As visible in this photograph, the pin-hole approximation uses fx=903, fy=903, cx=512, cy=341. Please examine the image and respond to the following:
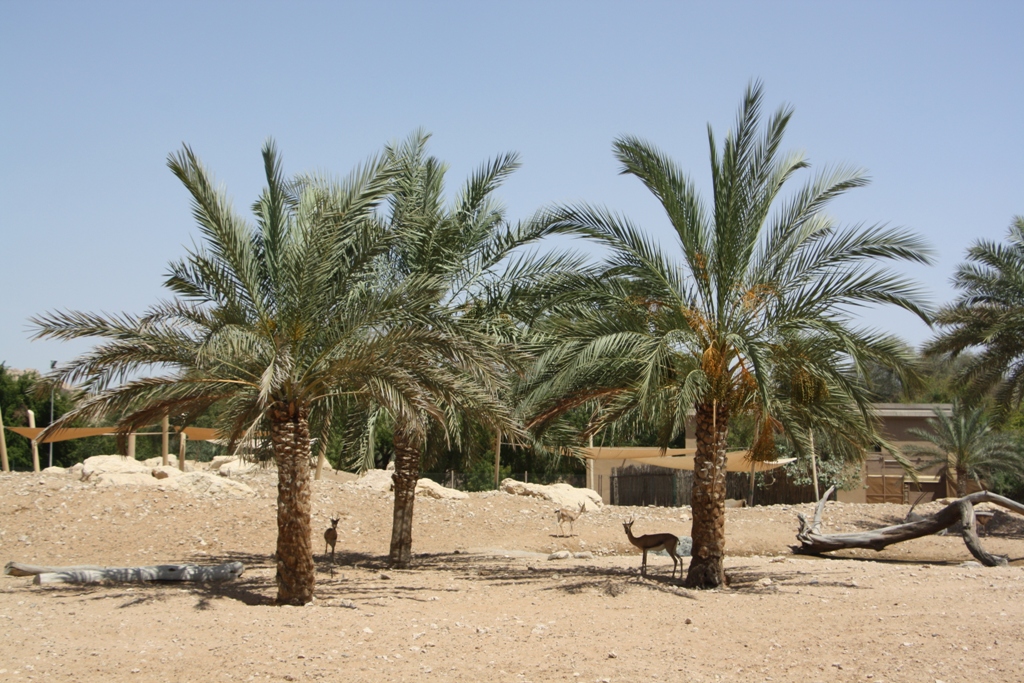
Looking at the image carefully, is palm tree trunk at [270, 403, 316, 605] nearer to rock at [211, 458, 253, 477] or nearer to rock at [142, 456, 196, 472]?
rock at [211, 458, 253, 477]

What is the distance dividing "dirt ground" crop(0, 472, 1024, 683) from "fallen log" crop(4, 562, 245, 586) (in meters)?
0.28

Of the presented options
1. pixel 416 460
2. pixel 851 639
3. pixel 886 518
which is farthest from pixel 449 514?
pixel 851 639

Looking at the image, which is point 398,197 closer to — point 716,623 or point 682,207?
point 682,207

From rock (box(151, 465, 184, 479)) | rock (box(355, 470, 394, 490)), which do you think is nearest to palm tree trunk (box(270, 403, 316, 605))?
rock (box(151, 465, 184, 479))

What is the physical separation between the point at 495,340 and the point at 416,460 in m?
3.56

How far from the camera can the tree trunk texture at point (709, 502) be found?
39.4 ft

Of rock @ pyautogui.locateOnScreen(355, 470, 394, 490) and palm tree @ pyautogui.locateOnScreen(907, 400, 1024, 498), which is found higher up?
palm tree @ pyautogui.locateOnScreen(907, 400, 1024, 498)

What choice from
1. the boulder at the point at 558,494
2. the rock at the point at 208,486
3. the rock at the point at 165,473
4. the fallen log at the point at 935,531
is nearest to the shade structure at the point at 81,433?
the rock at the point at 165,473

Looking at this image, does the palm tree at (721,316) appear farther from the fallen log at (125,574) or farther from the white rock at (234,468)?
the white rock at (234,468)

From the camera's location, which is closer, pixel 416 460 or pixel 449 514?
pixel 416 460

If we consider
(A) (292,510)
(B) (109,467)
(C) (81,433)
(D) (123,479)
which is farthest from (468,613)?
(C) (81,433)

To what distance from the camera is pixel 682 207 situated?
39.6 ft

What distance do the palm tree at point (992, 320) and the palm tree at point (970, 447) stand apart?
14.0 feet

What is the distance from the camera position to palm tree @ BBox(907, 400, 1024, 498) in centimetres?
2502
